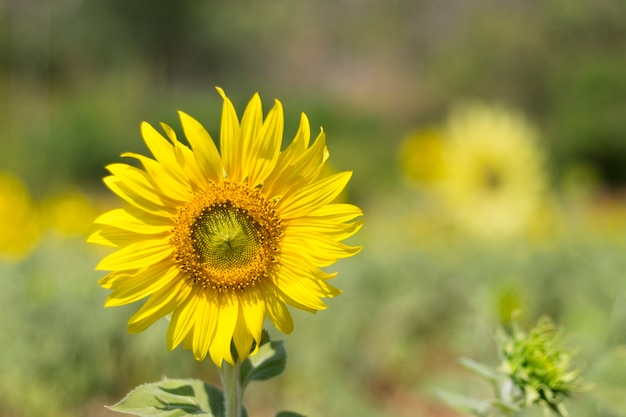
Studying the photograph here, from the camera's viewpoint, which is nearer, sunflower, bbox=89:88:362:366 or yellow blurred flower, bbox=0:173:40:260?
sunflower, bbox=89:88:362:366

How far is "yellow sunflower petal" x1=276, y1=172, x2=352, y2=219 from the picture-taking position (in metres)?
1.20

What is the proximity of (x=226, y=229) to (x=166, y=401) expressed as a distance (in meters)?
0.28

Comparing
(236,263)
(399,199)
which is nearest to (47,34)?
(399,199)

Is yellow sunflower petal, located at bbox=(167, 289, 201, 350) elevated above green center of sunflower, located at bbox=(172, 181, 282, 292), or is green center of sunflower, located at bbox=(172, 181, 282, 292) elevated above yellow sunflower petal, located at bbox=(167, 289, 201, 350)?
green center of sunflower, located at bbox=(172, 181, 282, 292)

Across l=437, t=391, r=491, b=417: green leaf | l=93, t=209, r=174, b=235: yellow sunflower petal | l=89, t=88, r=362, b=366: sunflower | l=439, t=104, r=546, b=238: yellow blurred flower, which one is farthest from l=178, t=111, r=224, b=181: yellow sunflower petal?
l=439, t=104, r=546, b=238: yellow blurred flower

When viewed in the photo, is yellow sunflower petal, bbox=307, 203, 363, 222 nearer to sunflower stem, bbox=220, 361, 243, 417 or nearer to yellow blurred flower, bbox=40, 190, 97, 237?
sunflower stem, bbox=220, 361, 243, 417

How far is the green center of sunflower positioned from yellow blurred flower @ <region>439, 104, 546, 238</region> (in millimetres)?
3463

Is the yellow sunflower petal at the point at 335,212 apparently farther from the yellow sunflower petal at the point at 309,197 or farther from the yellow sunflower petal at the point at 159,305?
the yellow sunflower petal at the point at 159,305

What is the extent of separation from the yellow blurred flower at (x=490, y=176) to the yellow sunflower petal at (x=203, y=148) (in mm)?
3481

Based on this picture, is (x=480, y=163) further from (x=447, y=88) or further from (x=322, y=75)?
(x=322, y=75)

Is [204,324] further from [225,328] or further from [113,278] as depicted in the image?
[113,278]

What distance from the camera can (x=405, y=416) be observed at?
2826 mm

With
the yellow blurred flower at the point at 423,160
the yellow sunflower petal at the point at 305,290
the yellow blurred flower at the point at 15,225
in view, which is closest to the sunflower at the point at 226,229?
the yellow sunflower petal at the point at 305,290

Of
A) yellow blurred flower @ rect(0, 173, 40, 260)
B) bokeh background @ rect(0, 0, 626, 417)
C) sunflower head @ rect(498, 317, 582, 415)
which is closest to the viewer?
sunflower head @ rect(498, 317, 582, 415)
